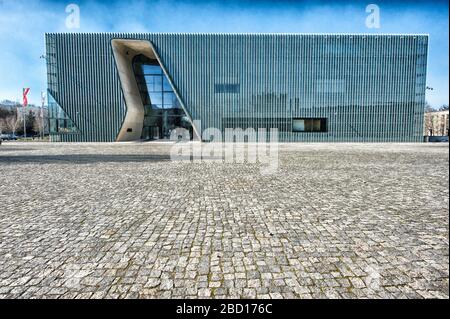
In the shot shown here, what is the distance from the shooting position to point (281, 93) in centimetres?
4225

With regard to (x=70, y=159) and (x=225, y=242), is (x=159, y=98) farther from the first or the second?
(x=225, y=242)

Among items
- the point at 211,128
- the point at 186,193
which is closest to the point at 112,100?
the point at 211,128

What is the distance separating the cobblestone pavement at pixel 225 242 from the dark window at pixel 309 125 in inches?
1417

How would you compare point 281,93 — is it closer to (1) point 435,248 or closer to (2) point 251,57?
(2) point 251,57

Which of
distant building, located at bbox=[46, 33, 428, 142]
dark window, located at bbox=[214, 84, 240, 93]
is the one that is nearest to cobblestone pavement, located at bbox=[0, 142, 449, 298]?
distant building, located at bbox=[46, 33, 428, 142]

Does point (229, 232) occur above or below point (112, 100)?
below

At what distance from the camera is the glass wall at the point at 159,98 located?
4322cm

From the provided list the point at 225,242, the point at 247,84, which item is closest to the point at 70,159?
the point at 225,242

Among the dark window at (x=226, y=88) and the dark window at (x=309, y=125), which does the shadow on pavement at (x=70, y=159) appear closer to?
the dark window at (x=226, y=88)

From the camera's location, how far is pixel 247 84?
41.8 metres

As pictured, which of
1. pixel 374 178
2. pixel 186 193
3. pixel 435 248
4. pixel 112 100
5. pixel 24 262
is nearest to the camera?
pixel 24 262

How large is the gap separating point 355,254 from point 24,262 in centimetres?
435

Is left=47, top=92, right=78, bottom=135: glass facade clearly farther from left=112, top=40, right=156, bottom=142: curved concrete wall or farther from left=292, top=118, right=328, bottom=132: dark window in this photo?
left=292, top=118, right=328, bottom=132: dark window

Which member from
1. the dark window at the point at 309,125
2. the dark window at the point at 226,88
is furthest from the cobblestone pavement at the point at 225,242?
the dark window at the point at 226,88
